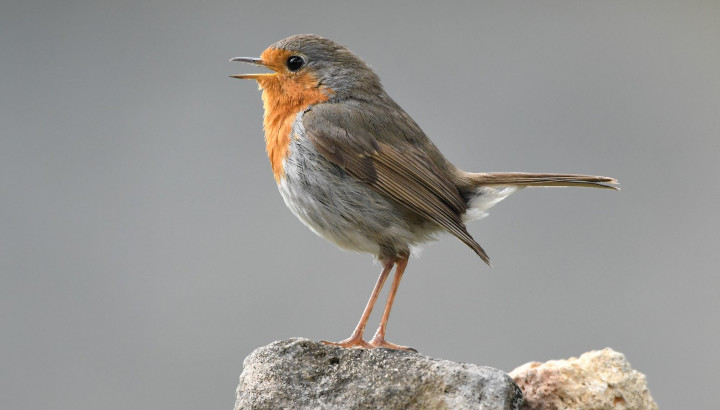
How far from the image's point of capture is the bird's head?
129 inches

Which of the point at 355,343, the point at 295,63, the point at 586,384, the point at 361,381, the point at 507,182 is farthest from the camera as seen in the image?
the point at 295,63

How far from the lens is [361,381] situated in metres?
2.53

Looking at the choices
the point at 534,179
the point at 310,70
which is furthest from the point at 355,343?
the point at 310,70

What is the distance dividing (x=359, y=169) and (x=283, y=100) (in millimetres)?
519

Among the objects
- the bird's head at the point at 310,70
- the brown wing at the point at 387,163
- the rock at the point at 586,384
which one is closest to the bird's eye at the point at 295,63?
the bird's head at the point at 310,70

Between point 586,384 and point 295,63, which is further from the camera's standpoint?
point 295,63

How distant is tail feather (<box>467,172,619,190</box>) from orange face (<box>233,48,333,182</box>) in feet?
2.43

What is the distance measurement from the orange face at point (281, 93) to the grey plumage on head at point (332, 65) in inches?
1.2

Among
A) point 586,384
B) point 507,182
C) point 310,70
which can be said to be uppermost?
point 310,70

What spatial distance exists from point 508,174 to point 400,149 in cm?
48

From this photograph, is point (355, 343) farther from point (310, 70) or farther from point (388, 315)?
point (310, 70)

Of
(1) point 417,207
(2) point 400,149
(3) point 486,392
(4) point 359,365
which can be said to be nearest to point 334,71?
(2) point 400,149

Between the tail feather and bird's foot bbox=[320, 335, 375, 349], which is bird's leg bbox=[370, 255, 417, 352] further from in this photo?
the tail feather

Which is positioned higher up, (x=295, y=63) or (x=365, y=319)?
(x=295, y=63)
